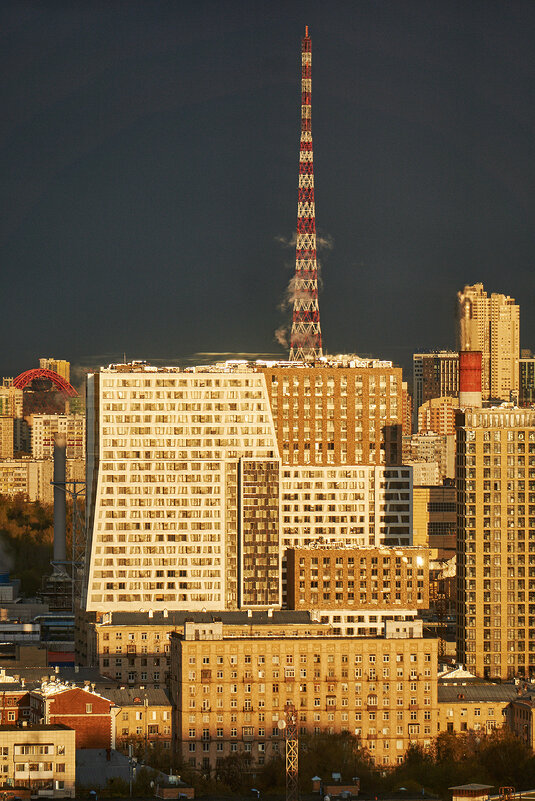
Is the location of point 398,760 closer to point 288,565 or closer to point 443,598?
point 288,565

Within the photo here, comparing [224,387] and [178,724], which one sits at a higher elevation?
[224,387]

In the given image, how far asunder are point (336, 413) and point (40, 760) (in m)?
70.0

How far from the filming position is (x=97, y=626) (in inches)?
5576

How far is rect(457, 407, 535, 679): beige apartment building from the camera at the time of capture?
143 metres

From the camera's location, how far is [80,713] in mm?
114875

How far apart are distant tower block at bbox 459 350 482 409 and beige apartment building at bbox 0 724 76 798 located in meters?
75.8

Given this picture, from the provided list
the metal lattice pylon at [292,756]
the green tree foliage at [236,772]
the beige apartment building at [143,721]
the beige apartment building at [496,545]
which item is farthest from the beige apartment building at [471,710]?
the beige apartment building at [496,545]

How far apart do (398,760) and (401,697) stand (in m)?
3.37

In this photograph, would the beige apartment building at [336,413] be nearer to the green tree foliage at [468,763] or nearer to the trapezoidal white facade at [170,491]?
the trapezoidal white facade at [170,491]

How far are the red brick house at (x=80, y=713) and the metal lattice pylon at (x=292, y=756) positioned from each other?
8674 millimetres

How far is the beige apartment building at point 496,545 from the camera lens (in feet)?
470

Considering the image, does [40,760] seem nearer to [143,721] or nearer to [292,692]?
[143,721]

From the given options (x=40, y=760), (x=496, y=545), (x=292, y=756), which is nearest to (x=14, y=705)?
(x=40, y=760)

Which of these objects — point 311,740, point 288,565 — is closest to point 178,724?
point 311,740
